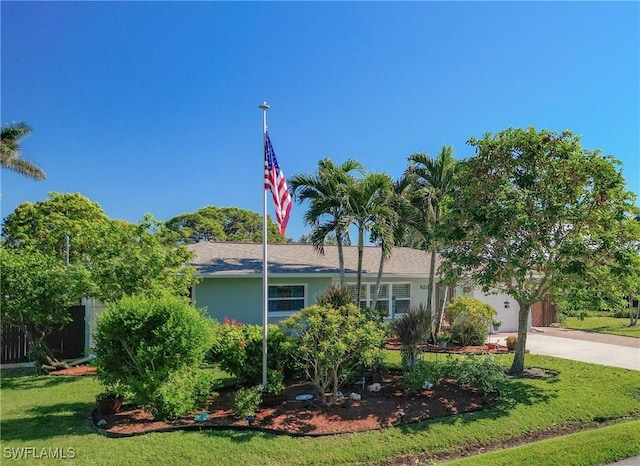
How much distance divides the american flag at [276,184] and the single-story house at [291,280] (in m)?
4.96

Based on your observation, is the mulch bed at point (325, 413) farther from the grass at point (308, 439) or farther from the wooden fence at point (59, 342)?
the wooden fence at point (59, 342)

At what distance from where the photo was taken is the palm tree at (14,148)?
22000 millimetres

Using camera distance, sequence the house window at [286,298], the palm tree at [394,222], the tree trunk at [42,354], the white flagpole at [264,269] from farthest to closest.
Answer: the house window at [286,298] < the palm tree at [394,222] < the tree trunk at [42,354] < the white flagpole at [264,269]

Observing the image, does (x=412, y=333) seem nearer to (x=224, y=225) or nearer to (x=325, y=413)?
(x=325, y=413)

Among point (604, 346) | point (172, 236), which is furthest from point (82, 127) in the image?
point (604, 346)

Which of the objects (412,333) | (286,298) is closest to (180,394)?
(412,333)

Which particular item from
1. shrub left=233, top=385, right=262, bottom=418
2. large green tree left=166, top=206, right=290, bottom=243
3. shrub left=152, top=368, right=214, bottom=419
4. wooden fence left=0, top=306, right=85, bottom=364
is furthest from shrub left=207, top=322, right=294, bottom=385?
large green tree left=166, top=206, right=290, bottom=243

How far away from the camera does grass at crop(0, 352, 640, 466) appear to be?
571 centimetres

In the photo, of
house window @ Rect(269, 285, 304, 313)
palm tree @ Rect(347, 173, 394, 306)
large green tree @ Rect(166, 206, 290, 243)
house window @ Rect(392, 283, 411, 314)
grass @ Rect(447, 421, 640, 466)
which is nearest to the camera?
grass @ Rect(447, 421, 640, 466)

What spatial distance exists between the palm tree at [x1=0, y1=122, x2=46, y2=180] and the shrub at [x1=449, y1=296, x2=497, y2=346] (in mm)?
23264

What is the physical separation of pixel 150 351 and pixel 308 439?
2.88m

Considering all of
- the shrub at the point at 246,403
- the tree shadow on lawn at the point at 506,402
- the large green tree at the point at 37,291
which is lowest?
the tree shadow on lawn at the point at 506,402

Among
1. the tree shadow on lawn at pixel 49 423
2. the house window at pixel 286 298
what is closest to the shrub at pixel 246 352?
the tree shadow on lawn at pixel 49 423

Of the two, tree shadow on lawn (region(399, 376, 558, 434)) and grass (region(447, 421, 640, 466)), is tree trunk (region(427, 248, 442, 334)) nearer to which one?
tree shadow on lawn (region(399, 376, 558, 434))
